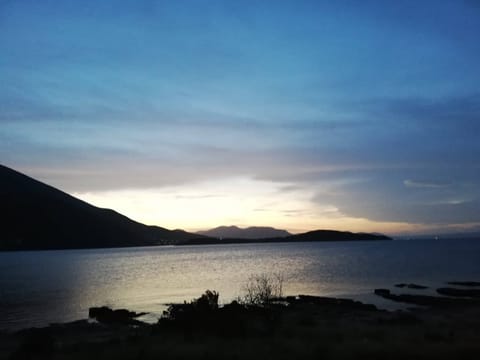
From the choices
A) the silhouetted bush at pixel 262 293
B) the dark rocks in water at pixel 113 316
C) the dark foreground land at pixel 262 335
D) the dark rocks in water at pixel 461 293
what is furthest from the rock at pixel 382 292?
the dark rocks in water at pixel 113 316

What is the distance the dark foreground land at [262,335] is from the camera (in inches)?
745

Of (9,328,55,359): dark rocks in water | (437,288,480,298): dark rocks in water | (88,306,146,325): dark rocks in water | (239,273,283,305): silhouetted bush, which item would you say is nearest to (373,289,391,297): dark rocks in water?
(437,288,480,298): dark rocks in water

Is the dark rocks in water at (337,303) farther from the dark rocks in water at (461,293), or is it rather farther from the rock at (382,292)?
the dark rocks in water at (461,293)

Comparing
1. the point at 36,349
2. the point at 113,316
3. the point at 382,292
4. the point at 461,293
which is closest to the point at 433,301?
the point at 461,293

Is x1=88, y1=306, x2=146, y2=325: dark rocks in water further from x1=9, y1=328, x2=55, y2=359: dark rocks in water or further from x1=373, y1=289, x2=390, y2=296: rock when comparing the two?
x1=373, y1=289, x2=390, y2=296: rock

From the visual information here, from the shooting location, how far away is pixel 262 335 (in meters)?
27.3

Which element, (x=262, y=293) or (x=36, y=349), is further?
(x=262, y=293)

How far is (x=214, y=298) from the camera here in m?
33.0

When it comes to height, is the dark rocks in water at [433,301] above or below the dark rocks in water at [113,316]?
above

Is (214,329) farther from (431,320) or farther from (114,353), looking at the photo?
(431,320)

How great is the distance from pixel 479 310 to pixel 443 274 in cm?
5191

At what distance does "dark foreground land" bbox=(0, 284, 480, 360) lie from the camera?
62.1ft

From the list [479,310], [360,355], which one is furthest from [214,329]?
[479,310]

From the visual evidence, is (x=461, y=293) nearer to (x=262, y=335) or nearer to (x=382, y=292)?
(x=382, y=292)
